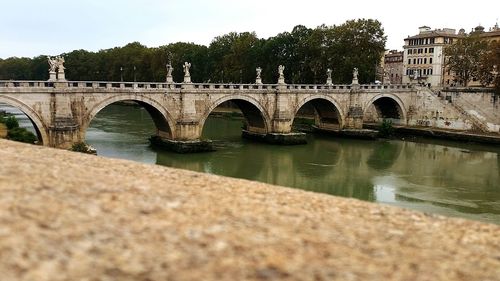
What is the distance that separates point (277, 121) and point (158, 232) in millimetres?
29596

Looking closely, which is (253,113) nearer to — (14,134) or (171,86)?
(171,86)

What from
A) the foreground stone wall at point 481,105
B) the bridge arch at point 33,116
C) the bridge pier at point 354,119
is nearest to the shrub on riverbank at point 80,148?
the bridge arch at point 33,116

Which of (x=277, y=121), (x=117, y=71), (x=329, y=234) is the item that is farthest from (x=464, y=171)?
(x=117, y=71)

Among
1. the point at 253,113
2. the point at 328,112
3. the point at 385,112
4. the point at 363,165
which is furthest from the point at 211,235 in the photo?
the point at 385,112

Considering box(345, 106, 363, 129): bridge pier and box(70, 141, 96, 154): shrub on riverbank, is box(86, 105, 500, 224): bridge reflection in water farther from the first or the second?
box(70, 141, 96, 154): shrub on riverbank

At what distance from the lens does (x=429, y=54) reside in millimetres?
61906

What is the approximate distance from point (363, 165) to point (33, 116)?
18521 millimetres

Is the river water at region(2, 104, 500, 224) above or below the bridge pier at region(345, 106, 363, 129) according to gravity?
below

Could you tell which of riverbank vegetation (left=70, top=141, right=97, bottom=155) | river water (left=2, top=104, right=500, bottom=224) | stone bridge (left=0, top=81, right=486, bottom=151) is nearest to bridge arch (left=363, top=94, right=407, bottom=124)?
stone bridge (left=0, top=81, right=486, bottom=151)

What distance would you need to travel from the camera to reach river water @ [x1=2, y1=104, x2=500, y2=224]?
20344 mm

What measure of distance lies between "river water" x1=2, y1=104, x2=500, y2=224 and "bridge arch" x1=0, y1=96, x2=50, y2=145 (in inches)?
142

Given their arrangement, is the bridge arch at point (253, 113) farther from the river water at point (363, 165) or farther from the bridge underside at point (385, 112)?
the bridge underside at point (385, 112)

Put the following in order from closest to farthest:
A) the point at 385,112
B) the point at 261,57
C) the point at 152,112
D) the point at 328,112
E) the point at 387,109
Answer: the point at 152,112
the point at 328,112
the point at 387,109
the point at 385,112
the point at 261,57

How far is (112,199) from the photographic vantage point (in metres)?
6.29
